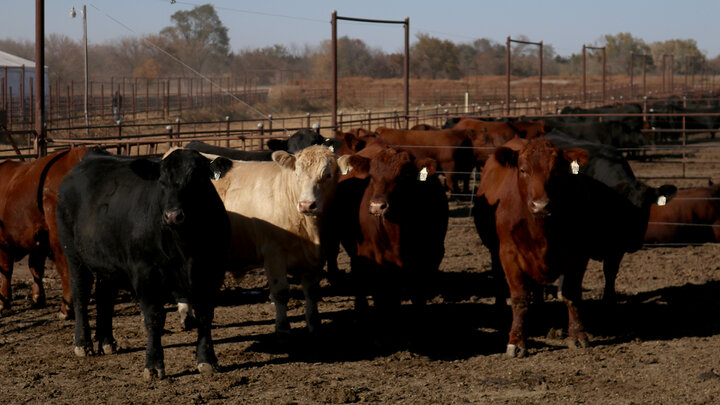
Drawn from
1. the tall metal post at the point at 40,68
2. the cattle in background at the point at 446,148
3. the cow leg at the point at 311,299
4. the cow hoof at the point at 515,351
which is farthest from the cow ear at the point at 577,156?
the cattle in background at the point at 446,148

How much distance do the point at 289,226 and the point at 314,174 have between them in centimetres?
48

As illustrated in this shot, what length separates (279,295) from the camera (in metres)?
6.42

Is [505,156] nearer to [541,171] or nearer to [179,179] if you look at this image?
[541,171]

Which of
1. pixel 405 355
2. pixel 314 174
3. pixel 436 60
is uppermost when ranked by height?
pixel 436 60

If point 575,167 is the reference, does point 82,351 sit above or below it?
below

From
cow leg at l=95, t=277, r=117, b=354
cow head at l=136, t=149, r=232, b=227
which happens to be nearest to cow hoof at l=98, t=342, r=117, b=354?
cow leg at l=95, t=277, r=117, b=354

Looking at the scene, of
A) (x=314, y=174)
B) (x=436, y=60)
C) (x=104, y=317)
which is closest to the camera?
(x=104, y=317)

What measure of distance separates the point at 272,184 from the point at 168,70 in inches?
3399

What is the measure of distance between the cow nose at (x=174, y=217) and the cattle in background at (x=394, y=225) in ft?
4.81

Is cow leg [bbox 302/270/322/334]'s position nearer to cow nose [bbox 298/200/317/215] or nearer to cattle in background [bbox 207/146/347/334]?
cattle in background [bbox 207/146/347/334]

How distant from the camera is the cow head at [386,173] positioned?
6125mm

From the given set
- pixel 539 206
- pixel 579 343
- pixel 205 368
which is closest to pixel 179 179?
pixel 205 368

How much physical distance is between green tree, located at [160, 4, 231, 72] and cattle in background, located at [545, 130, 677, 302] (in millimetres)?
95252

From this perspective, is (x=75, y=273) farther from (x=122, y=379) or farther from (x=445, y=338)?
(x=445, y=338)
